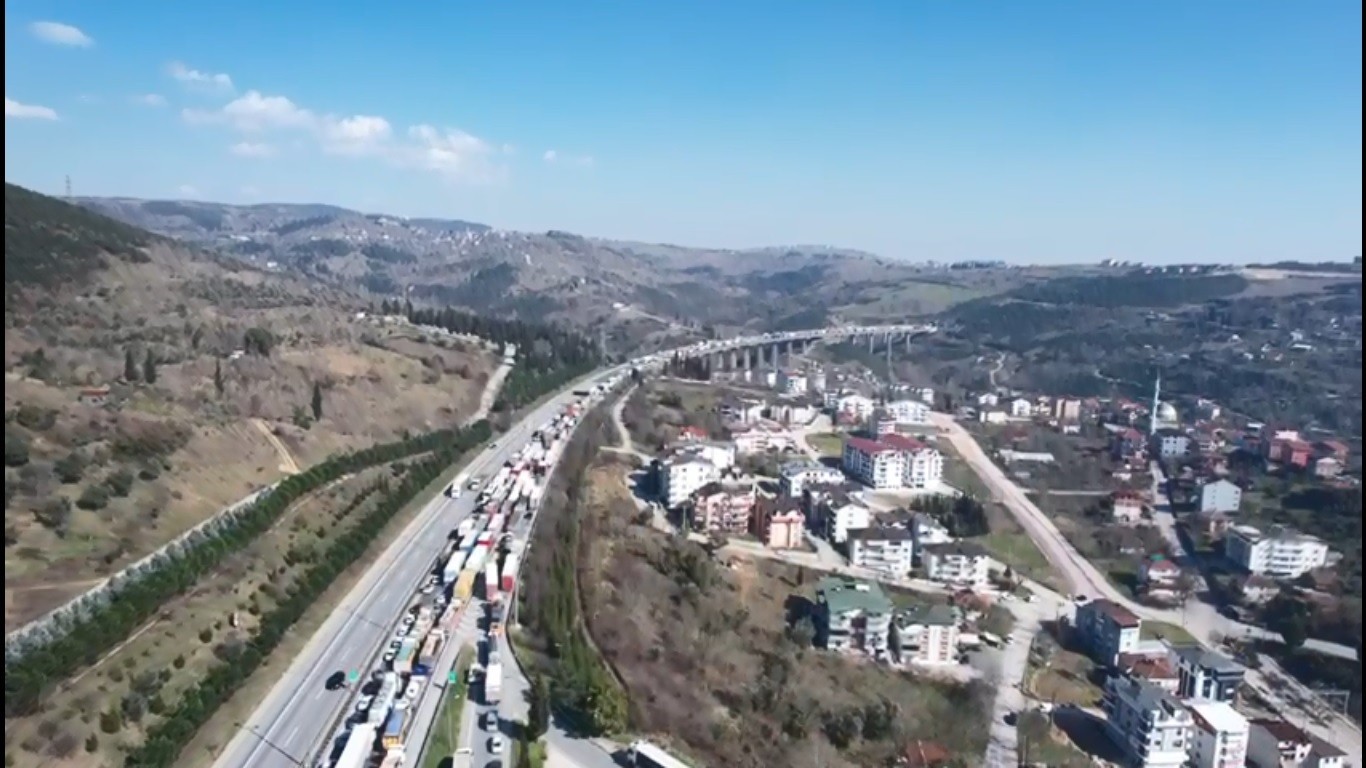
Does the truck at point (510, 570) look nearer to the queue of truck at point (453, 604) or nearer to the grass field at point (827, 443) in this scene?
the queue of truck at point (453, 604)

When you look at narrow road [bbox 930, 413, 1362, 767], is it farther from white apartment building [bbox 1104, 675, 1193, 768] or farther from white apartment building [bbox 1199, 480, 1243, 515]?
Result: white apartment building [bbox 1199, 480, 1243, 515]

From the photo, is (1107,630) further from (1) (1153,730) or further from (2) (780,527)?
(2) (780,527)

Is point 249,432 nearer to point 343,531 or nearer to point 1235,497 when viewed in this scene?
point 343,531

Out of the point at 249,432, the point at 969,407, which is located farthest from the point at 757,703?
the point at 969,407

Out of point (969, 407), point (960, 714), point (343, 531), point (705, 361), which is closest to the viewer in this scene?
point (960, 714)

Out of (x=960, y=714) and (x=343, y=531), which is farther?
(x=343, y=531)

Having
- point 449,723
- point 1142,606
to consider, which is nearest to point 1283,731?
point 1142,606

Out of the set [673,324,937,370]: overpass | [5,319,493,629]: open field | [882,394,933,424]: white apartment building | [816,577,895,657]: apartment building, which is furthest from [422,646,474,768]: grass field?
[673,324,937,370]: overpass

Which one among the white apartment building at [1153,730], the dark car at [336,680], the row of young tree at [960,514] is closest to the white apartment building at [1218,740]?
the white apartment building at [1153,730]
